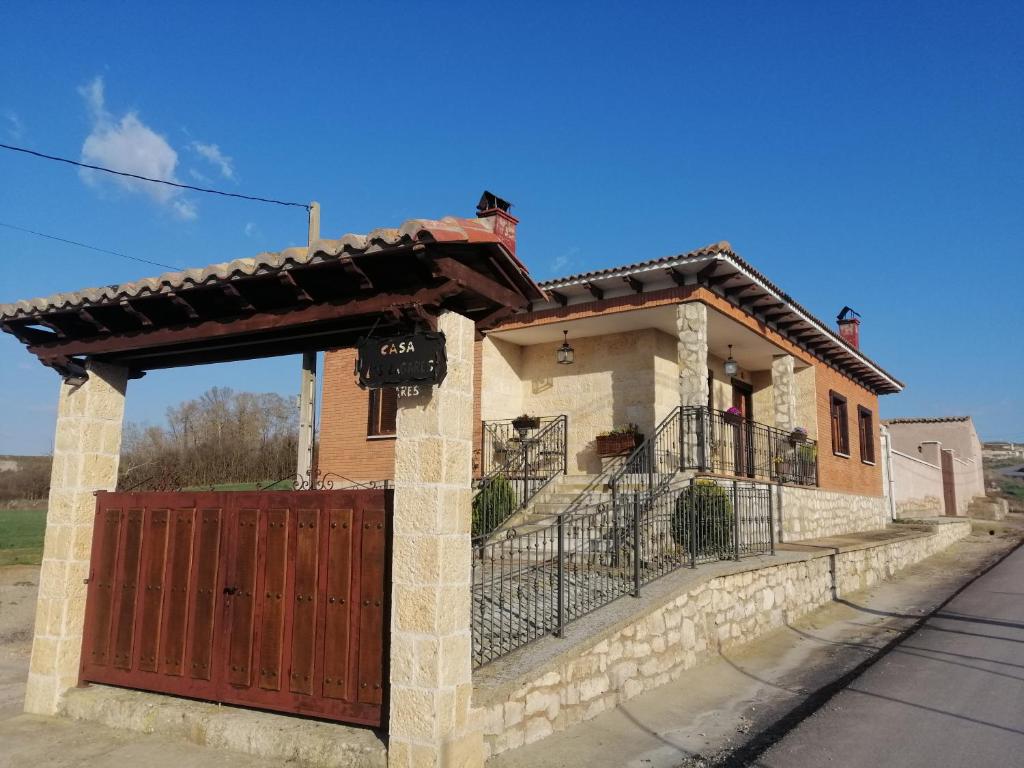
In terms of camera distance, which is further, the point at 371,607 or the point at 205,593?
the point at 205,593

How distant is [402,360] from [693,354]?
302 inches

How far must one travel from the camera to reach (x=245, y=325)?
5.06 m

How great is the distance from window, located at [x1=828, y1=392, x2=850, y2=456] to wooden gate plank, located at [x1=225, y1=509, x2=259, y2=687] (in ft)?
49.6

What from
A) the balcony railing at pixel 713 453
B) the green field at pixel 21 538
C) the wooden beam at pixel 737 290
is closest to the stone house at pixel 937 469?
the balcony railing at pixel 713 453

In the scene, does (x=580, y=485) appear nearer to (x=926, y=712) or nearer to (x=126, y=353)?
(x=926, y=712)

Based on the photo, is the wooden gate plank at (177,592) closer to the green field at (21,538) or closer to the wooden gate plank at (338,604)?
the wooden gate plank at (338,604)

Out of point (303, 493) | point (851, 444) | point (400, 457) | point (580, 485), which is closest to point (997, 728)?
point (400, 457)

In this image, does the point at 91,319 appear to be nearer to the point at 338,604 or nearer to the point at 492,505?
the point at 338,604

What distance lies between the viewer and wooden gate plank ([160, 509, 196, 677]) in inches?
202

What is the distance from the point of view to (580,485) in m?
11.3

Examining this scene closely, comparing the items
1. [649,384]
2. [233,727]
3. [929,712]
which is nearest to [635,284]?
[649,384]

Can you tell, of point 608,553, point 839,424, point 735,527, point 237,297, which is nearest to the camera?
point 237,297

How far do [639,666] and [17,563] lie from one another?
14.6 metres

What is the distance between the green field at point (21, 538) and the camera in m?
15.7
